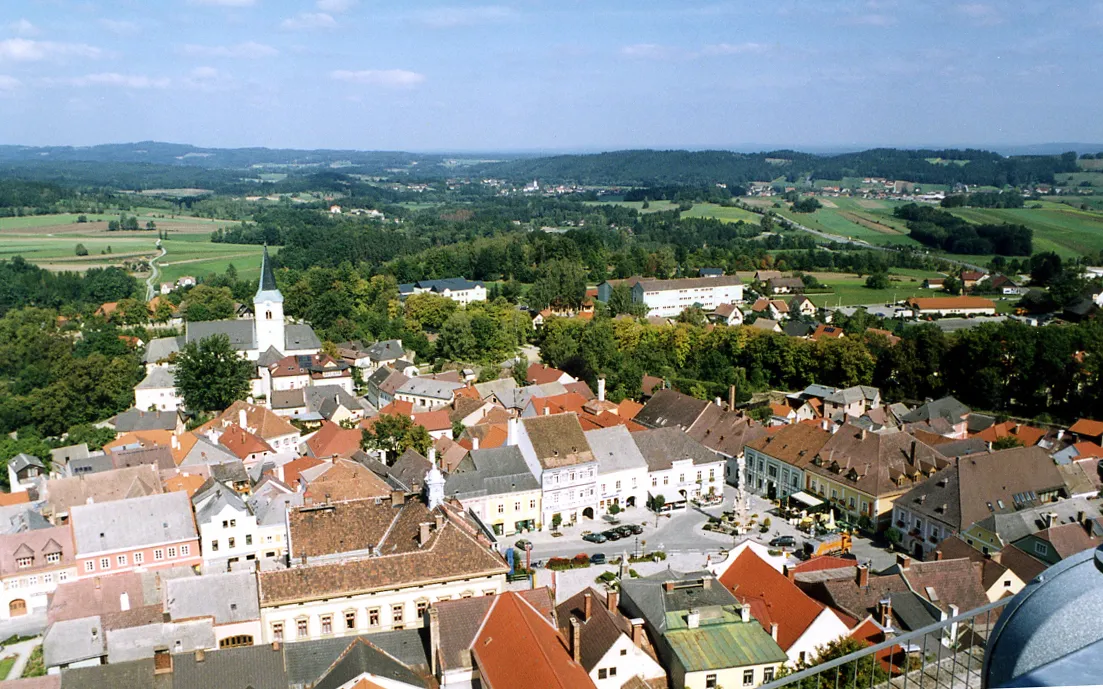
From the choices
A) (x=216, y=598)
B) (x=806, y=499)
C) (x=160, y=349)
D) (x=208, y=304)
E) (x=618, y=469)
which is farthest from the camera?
(x=208, y=304)

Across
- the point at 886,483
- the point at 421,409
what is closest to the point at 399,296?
the point at 421,409

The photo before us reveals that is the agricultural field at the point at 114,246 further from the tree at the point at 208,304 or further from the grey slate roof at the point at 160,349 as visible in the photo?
the grey slate roof at the point at 160,349

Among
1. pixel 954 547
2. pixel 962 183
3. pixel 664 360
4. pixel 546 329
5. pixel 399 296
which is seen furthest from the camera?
pixel 962 183

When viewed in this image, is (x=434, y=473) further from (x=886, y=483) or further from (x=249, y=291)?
(x=249, y=291)

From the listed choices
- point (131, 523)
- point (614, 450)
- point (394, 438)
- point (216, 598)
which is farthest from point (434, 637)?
point (394, 438)

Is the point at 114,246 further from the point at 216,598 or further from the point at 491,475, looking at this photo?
the point at 216,598

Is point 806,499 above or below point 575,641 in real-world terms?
below
